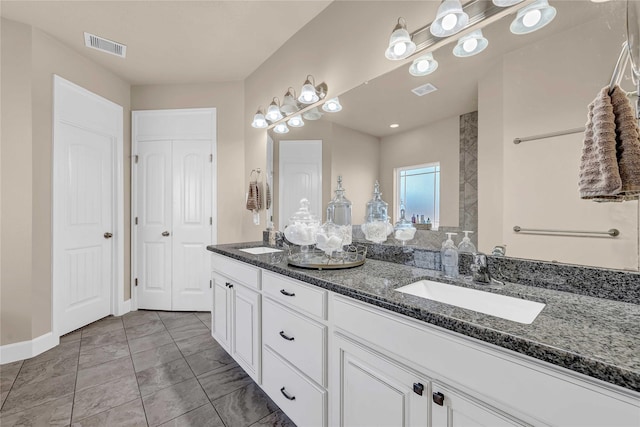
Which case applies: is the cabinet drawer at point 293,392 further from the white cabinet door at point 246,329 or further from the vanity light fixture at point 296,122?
the vanity light fixture at point 296,122

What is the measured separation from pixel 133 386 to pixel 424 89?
2550 mm

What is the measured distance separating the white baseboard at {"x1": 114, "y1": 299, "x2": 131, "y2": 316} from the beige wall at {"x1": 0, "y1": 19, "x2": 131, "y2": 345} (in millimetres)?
691

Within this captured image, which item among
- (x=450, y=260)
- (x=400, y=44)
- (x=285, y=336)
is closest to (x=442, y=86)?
(x=400, y=44)

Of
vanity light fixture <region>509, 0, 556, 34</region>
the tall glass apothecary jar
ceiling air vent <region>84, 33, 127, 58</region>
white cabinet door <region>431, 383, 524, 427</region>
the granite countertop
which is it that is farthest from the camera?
ceiling air vent <region>84, 33, 127, 58</region>

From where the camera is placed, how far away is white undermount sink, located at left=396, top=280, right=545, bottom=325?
0.91 meters

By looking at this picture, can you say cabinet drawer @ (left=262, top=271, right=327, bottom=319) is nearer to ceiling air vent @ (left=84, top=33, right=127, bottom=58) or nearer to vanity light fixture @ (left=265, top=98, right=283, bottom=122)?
vanity light fixture @ (left=265, top=98, right=283, bottom=122)

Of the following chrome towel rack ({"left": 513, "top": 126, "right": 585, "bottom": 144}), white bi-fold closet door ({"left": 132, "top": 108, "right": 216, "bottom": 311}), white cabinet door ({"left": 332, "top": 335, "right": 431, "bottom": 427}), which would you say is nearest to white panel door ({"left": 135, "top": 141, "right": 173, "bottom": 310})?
white bi-fold closet door ({"left": 132, "top": 108, "right": 216, "bottom": 311})

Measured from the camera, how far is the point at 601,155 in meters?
0.76

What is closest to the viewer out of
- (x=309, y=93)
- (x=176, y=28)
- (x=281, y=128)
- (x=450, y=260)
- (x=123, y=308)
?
(x=450, y=260)

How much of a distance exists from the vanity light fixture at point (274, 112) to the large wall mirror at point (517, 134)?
1089 millimetres

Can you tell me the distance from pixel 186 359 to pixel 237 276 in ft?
3.00

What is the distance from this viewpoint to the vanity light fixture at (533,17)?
3.42ft

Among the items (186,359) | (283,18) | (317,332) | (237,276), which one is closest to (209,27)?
(283,18)

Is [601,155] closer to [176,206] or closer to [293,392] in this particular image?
[293,392]
